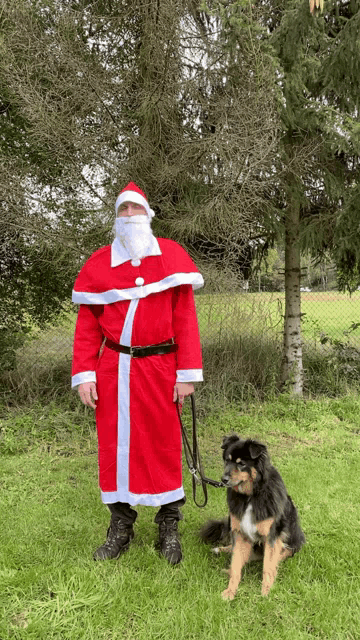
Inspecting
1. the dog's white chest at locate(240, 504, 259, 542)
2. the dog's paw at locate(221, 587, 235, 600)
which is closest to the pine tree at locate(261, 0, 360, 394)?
the dog's white chest at locate(240, 504, 259, 542)

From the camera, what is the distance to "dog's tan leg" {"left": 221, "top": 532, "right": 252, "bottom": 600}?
241 cm

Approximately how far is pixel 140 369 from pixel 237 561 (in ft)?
3.93

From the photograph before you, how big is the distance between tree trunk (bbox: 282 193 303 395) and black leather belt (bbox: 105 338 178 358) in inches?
143

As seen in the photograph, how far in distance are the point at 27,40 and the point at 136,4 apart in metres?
1.19

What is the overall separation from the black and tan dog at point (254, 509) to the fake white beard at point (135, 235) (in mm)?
1296

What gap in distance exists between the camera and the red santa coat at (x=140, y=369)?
2695mm

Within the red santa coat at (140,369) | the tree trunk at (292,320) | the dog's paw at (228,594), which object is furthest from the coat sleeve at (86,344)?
the tree trunk at (292,320)

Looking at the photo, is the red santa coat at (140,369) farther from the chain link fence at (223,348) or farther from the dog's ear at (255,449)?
the chain link fence at (223,348)

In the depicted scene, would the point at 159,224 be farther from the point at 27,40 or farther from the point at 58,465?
the point at 58,465

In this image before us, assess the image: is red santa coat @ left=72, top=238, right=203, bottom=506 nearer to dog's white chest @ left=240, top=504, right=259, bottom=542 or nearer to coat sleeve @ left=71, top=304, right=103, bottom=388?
coat sleeve @ left=71, top=304, right=103, bottom=388

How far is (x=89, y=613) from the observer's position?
226 cm

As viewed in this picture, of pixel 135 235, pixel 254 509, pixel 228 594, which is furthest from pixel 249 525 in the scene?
pixel 135 235

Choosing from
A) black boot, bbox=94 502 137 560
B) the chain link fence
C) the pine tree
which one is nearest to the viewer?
black boot, bbox=94 502 137 560

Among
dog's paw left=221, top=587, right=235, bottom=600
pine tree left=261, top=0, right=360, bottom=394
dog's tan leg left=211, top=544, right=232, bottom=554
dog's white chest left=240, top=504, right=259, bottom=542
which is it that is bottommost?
dog's paw left=221, top=587, right=235, bottom=600
